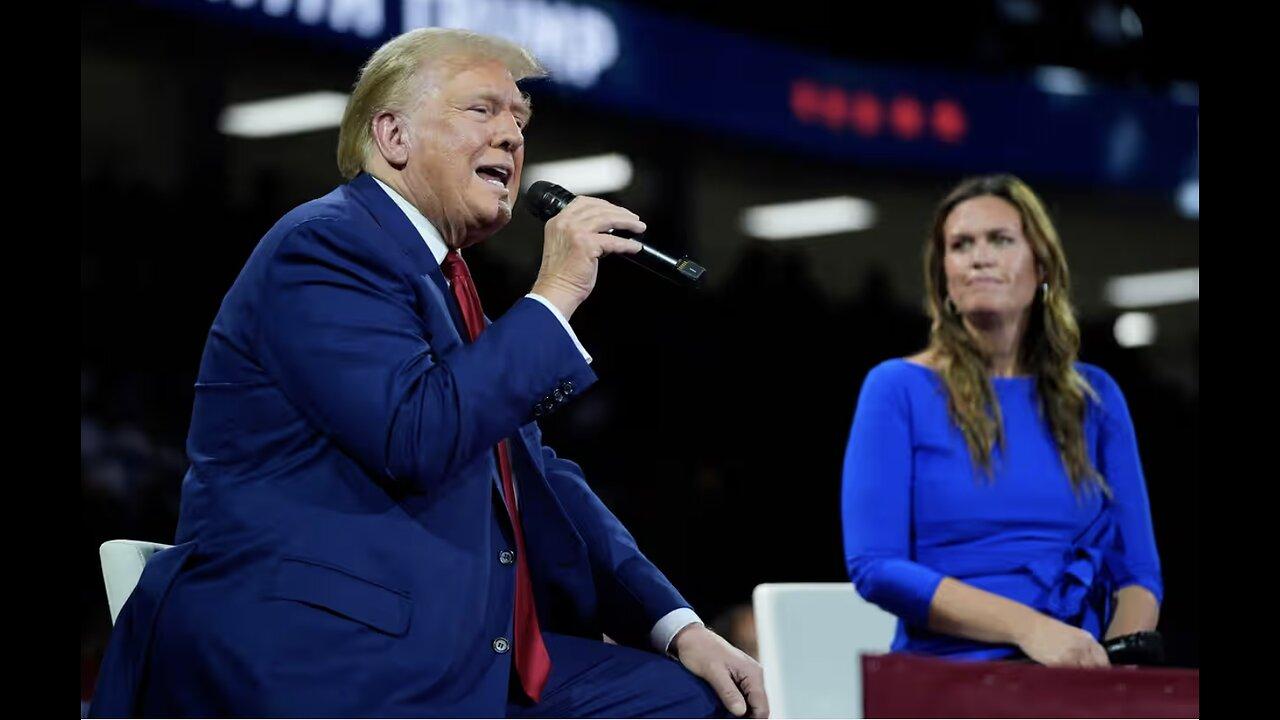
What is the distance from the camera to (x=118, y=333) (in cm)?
454

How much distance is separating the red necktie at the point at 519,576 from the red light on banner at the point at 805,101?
4847 millimetres

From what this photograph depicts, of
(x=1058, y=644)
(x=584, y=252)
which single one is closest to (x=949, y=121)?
(x=1058, y=644)

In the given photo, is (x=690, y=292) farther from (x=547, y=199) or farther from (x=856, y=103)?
(x=547, y=199)

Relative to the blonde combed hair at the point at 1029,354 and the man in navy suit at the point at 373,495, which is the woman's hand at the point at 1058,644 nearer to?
the blonde combed hair at the point at 1029,354

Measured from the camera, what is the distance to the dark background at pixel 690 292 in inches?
183

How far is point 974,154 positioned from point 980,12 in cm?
65

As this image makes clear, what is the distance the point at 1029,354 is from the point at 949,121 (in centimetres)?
449

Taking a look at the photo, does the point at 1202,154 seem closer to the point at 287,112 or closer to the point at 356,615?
the point at 356,615

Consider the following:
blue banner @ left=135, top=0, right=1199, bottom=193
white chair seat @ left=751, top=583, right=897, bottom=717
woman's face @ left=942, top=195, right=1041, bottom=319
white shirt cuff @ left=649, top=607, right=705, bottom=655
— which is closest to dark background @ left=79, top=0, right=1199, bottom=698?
blue banner @ left=135, top=0, right=1199, bottom=193

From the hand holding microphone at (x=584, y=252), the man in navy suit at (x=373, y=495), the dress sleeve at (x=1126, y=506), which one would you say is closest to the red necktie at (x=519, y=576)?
the man in navy suit at (x=373, y=495)

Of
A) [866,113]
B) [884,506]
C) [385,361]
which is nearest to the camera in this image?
[385,361]

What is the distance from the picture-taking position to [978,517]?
208 centimetres

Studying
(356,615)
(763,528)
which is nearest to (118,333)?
(763,528)

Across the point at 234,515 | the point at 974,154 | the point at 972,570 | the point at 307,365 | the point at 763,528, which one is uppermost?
the point at 974,154
